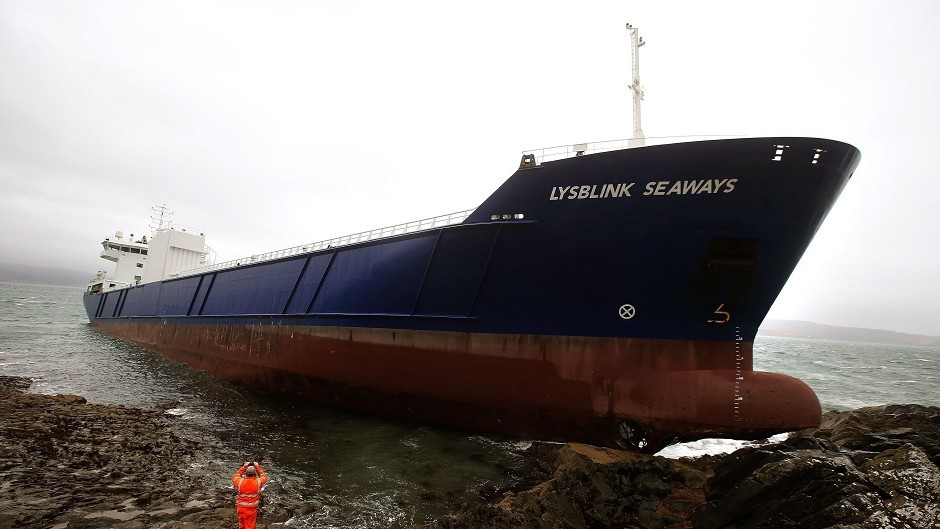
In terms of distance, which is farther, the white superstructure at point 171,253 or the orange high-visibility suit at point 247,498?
the white superstructure at point 171,253

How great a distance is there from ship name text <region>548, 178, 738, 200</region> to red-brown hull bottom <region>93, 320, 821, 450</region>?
257cm

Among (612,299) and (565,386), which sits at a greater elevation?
(612,299)

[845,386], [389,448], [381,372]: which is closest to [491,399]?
[389,448]

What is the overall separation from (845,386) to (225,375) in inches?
1230

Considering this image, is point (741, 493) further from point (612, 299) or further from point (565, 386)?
point (612, 299)

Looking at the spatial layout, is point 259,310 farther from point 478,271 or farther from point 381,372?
point 478,271

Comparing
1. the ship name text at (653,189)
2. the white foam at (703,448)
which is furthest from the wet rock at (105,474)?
the white foam at (703,448)

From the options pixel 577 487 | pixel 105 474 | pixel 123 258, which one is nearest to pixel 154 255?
pixel 123 258

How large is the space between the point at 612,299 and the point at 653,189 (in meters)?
2.03

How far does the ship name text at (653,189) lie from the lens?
7105mm

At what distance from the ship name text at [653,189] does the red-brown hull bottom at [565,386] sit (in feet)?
8.45

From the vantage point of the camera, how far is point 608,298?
7.71 metres

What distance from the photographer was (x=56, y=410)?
9.20m

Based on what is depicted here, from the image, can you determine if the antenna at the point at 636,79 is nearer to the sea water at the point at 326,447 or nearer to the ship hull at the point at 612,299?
the ship hull at the point at 612,299
